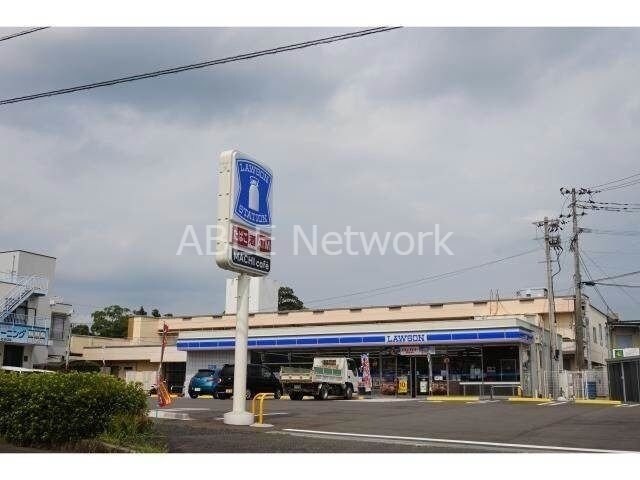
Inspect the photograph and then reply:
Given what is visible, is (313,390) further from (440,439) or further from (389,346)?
(440,439)

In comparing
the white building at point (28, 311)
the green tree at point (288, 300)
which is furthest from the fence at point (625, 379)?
the green tree at point (288, 300)

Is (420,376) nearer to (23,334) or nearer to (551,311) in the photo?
(551,311)

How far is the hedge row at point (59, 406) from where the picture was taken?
468 inches

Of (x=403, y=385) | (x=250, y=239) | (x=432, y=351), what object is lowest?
(x=403, y=385)

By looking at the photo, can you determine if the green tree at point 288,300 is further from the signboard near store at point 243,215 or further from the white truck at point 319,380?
the signboard near store at point 243,215

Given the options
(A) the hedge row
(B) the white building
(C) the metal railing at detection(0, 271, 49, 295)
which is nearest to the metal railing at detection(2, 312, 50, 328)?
(B) the white building

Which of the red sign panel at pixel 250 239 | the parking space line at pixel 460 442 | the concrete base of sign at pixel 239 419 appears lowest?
the parking space line at pixel 460 442

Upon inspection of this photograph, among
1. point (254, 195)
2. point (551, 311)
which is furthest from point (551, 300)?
point (254, 195)

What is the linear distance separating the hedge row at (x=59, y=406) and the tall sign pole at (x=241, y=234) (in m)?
5.27

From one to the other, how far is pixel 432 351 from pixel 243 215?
2136 cm

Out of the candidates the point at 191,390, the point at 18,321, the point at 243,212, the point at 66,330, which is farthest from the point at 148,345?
the point at 243,212

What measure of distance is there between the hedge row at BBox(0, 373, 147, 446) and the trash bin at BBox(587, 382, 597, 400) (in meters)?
32.1

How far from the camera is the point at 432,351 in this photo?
122 ft

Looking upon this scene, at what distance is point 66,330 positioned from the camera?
176 ft
